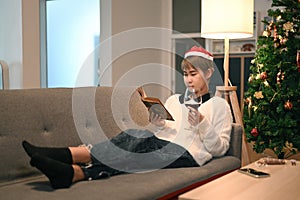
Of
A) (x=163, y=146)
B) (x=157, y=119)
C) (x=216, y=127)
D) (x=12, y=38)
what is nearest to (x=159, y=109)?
(x=157, y=119)

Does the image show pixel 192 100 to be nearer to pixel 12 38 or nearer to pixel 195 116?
pixel 195 116

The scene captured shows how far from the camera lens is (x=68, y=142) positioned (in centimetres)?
208

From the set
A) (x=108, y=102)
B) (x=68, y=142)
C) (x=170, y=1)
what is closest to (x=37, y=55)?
(x=108, y=102)

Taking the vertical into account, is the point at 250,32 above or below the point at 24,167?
above

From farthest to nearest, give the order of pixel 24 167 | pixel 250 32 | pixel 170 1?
pixel 170 1 → pixel 250 32 → pixel 24 167

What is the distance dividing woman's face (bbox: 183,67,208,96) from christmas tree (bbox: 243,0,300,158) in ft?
3.93

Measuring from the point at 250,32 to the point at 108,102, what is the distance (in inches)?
45.7

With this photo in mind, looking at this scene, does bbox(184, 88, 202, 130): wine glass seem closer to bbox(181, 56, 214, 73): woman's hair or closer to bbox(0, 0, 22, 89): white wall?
Result: bbox(181, 56, 214, 73): woman's hair

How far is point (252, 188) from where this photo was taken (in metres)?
1.58

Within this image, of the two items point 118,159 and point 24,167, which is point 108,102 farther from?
point 24,167

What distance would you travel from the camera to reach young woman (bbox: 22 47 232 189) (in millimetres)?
1729

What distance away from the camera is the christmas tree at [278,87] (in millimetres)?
3342

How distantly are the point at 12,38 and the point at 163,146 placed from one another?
178 cm

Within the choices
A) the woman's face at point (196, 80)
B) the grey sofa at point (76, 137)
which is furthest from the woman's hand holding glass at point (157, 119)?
the woman's face at point (196, 80)
